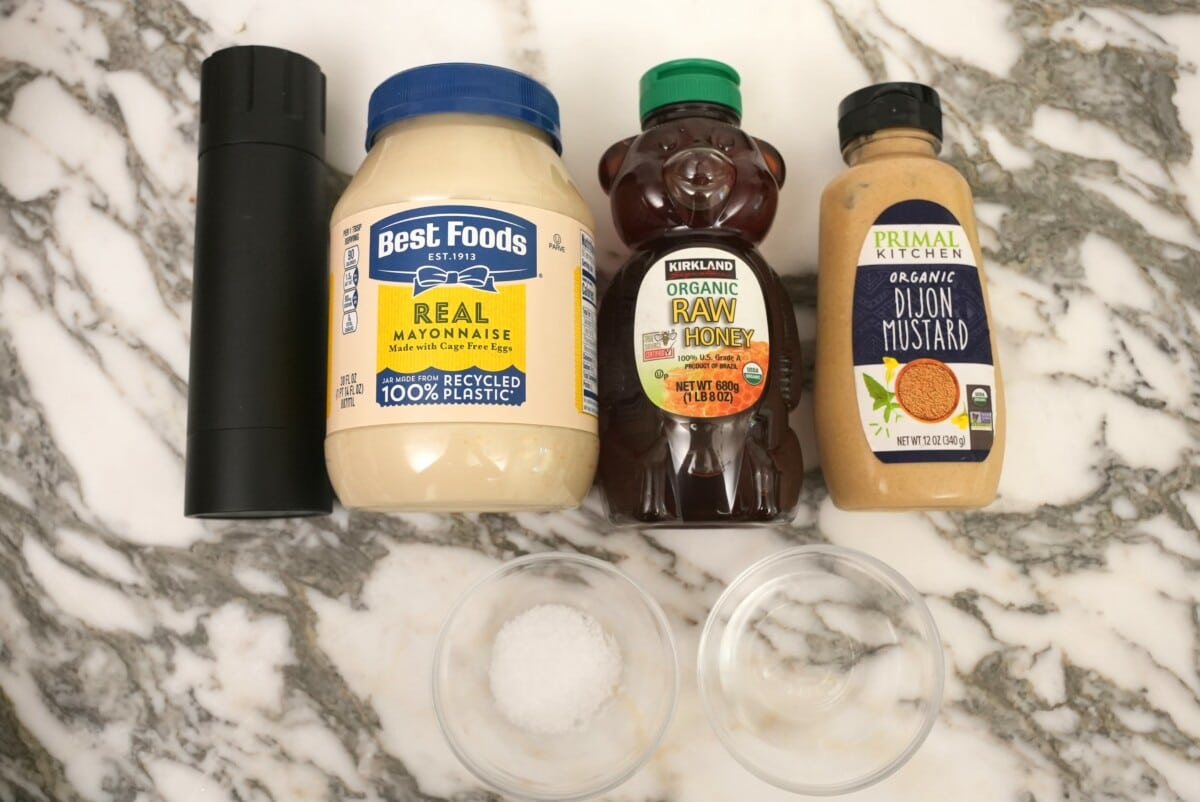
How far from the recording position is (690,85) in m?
0.72

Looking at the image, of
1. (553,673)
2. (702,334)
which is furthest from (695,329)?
(553,673)

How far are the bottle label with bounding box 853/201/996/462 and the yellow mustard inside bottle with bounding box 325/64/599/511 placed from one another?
20 centimetres

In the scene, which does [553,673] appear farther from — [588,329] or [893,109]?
[893,109]

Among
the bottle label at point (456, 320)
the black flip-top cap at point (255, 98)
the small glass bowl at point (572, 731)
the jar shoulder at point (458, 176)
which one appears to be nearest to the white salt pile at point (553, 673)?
the small glass bowl at point (572, 731)

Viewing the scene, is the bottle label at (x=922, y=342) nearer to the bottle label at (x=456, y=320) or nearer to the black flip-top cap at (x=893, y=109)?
the black flip-top cap at (x=893, y=109)

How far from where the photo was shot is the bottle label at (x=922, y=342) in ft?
2.32

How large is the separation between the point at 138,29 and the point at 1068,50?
77cm

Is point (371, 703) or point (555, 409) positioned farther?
point (371, 703)

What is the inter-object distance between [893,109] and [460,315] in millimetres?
349

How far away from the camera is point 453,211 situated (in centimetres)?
66

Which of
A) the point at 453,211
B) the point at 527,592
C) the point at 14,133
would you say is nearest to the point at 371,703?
the point at 527,592

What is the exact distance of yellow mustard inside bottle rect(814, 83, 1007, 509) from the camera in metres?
0.71

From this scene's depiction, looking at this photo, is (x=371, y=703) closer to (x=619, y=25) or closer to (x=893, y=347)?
(x=893, y=347)

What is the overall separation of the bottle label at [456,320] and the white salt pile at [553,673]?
0.50 ft
